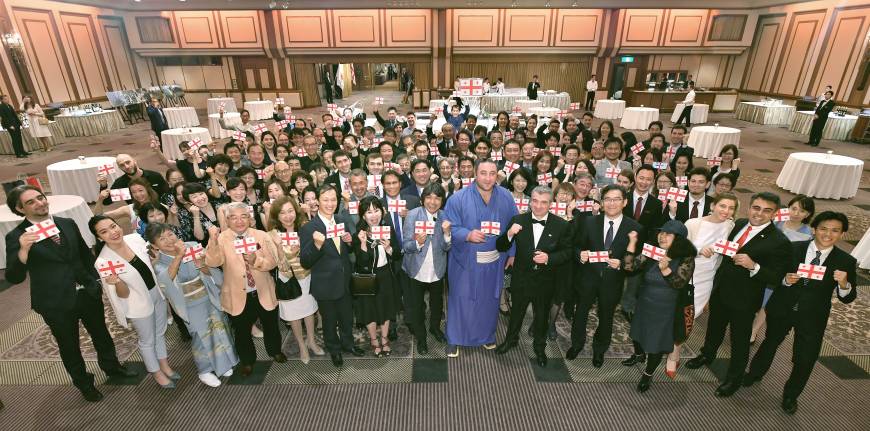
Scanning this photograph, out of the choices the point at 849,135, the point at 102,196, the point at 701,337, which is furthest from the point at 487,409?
the point at 849,135

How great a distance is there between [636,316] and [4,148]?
16.5 m

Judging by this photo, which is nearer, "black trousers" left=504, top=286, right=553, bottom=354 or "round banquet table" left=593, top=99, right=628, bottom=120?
"black trousers" left=504, top=286, right=553, bottom=354

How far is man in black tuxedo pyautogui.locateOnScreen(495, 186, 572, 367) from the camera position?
10.5 feet

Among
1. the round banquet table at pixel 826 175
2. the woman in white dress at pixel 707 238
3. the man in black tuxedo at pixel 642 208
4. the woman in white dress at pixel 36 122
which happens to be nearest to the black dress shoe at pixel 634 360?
the woman in white dress at pixel 707 238

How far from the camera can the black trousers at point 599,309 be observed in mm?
3316

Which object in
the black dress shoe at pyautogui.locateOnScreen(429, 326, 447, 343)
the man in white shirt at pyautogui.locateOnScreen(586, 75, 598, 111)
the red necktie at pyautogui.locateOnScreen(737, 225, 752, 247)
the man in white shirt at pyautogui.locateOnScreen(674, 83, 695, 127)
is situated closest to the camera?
the red necktie at pyautogui.locateOnScreen(737, 225, 752, 247)

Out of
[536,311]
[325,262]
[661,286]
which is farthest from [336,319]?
[661,286]

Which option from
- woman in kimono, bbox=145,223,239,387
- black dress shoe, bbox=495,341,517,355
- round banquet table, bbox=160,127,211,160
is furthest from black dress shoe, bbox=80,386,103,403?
round banquet table, bbox=160,127,211,160

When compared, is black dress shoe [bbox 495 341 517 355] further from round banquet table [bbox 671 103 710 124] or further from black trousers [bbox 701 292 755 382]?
round banquet table [bbox 671 103 710 124]

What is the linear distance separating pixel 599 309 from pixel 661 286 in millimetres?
579

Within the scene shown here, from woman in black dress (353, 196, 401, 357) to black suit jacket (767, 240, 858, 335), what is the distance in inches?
117

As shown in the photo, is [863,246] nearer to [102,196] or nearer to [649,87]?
[102,196]

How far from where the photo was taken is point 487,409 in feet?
10.8

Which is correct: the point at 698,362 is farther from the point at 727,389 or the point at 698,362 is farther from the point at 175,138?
the point at 175,138
